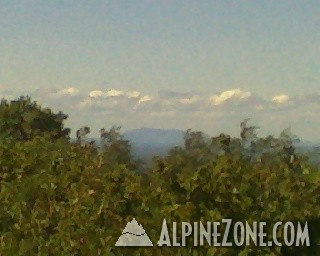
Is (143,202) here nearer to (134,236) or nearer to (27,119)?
(134,236)

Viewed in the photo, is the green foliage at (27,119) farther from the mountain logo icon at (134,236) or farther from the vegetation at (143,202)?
the mountain logo icon at (134,236)

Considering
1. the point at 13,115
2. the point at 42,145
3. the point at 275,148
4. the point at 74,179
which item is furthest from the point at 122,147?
the point at 74,179

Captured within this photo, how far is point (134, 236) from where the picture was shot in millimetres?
10922

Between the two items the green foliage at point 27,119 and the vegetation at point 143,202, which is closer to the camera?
the vegetation at point 143,202

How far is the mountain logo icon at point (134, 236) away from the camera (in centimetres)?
1079

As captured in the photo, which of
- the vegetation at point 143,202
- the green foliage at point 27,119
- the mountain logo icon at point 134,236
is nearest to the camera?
the mountain logo icon at point 134,236

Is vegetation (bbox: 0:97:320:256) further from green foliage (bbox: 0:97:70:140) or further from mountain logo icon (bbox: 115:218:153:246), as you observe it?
green foliage (bbox: 0:97:70:140)

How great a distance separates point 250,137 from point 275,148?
136 inches

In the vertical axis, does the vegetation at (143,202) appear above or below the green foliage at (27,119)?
below

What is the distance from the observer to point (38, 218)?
41.9ft

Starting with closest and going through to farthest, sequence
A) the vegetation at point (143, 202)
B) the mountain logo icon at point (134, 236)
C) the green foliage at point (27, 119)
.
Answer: the mountain logo icon at point (134, 236) < the vegetation at point (143, 202) < the green foliage at point (27, 119)

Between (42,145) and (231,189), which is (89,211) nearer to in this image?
(231,189)

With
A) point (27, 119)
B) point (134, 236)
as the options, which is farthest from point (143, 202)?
point (27, 119)

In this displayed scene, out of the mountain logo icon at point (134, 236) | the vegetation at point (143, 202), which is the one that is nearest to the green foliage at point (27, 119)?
the vegetation at point (143, 202)
